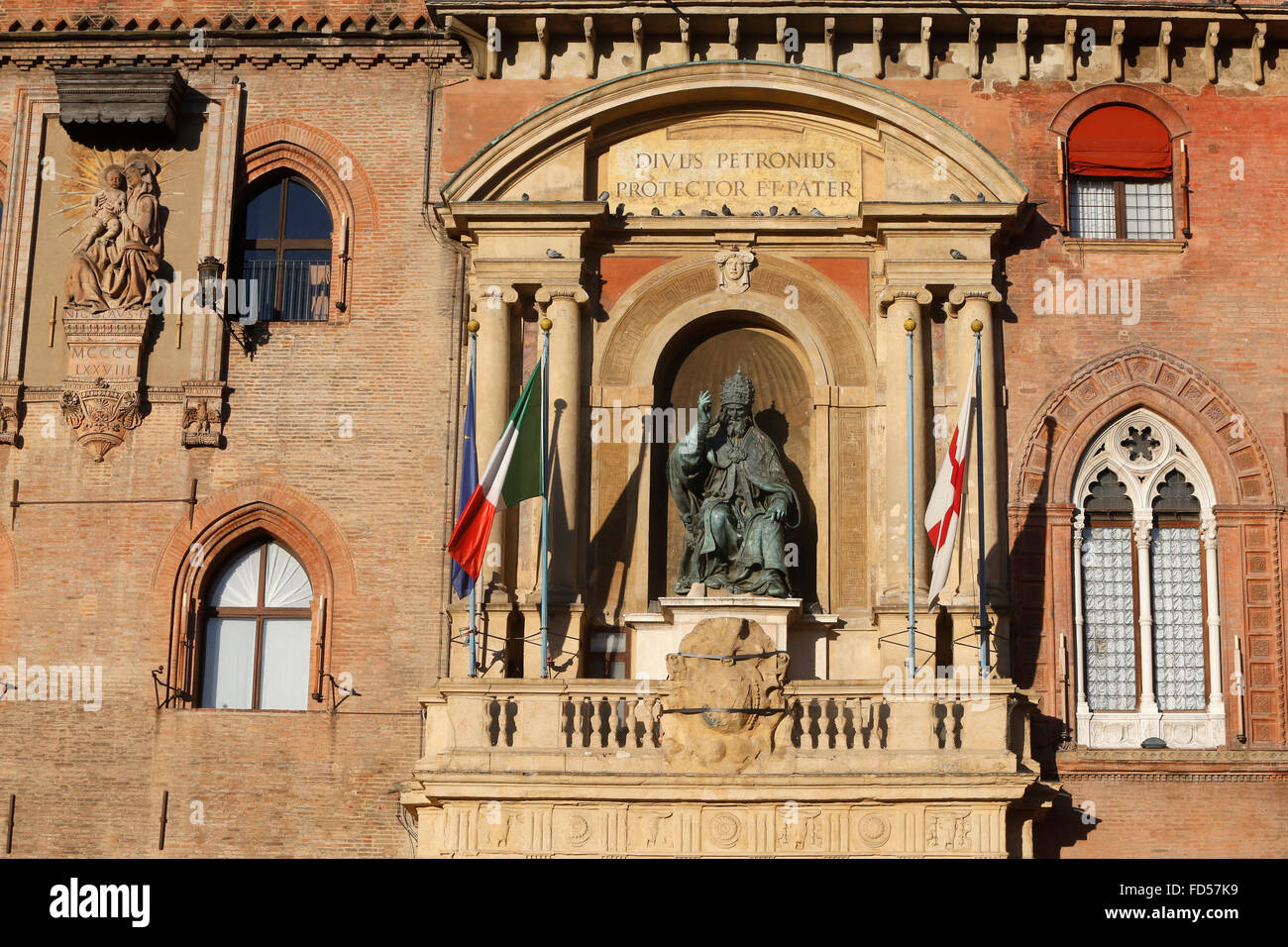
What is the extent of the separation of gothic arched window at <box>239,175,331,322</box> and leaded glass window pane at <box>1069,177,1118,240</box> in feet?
29.3

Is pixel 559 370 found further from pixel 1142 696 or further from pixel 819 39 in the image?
pixel 1142 696

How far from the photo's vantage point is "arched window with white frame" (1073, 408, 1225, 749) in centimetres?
2294

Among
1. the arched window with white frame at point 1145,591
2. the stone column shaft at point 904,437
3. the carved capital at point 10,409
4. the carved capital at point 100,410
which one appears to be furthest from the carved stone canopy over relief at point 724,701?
the carved capital at point 10,409

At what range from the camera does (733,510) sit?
74.6 feet

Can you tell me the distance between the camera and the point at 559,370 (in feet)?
76.4

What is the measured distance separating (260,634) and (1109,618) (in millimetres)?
9739

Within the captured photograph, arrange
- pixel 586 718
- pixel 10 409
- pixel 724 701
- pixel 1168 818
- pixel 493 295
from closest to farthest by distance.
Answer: pixel 724 701 < pixel 586 718 < pixel 1168 818 < pixel 493 295 < pixel 10 409

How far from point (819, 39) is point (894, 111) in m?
1.45

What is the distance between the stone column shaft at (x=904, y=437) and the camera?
2261cm

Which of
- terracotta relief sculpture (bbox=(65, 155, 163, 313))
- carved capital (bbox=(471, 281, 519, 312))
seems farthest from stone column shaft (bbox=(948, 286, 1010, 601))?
terracotta relief sculpture (bbox=(65, 155, 163, 313))

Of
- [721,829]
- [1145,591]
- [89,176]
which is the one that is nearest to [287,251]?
[89,176]

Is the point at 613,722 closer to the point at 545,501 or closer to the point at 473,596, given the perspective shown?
the point at 473,596

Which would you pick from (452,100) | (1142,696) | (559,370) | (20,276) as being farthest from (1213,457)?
(20,276)

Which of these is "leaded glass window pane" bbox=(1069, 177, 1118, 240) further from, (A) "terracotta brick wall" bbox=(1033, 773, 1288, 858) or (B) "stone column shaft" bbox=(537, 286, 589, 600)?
(A) "terracotta brick wall" bbox=(1033, 773, 1288, 858)
